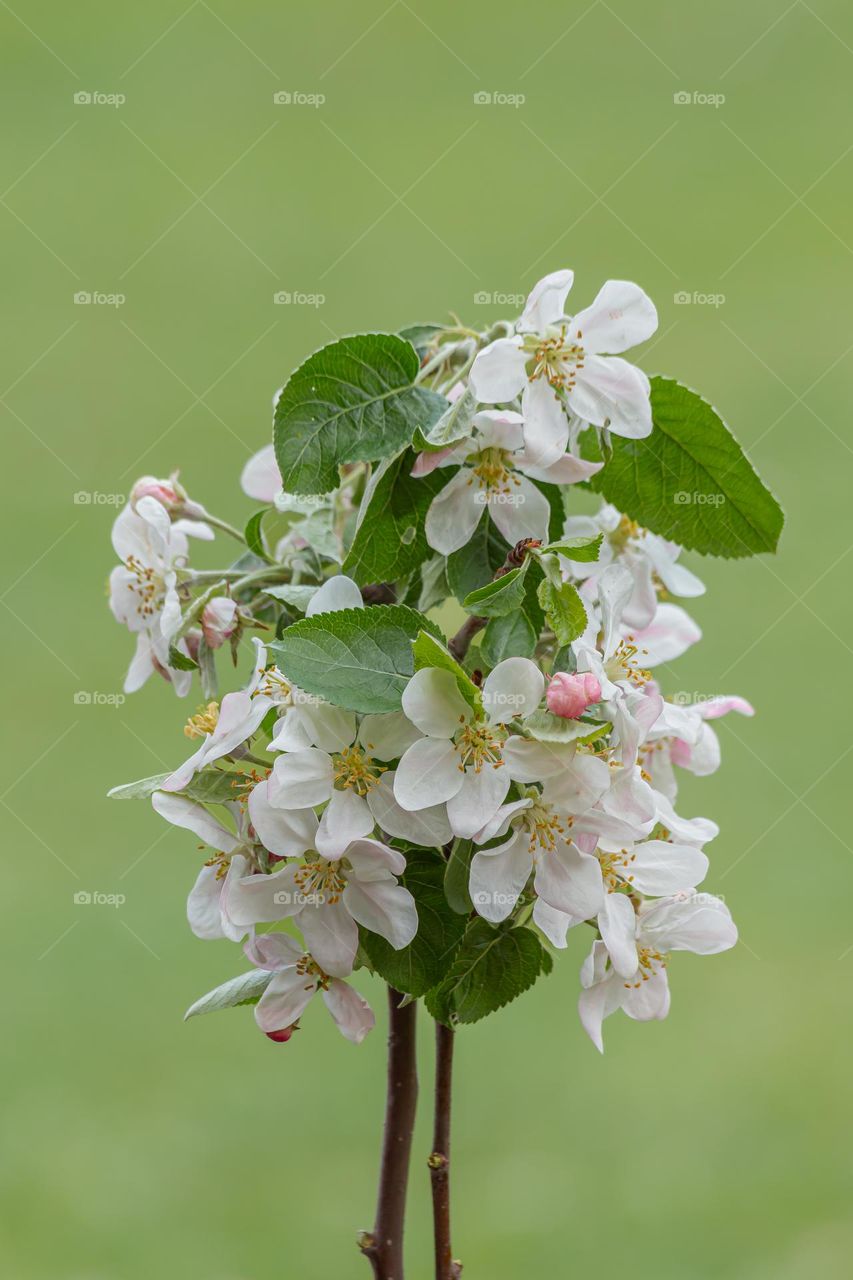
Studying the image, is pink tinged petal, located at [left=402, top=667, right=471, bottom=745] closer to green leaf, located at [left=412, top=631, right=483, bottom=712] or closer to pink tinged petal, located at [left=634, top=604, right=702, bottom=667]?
green leaf, located at [left=412, top=631, right=483, bottom=712]

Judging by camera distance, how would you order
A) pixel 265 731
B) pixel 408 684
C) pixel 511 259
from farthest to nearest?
pixel 511 259 < pixel 265 731 < pixel 408 684

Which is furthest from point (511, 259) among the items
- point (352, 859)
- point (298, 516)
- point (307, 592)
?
point (352, 859)

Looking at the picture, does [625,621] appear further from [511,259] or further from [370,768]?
[511,259]

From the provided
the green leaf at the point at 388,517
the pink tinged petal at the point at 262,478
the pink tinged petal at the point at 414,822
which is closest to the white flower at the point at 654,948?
the pink tinged petal at the point at 414,822

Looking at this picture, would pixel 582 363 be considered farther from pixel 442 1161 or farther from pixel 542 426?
pixel 442 1161

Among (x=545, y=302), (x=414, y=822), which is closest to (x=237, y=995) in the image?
(x=414, y=822)
